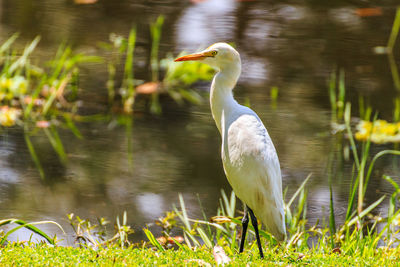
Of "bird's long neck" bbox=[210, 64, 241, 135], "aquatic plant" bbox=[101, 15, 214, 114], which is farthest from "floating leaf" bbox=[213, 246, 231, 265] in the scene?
"aquatic plant" bbox=[101, 15, 214, 114]

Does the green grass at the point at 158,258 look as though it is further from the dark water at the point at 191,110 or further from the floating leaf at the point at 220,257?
the dark water at the point at 191,110

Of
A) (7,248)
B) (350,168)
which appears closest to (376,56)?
(350,168)

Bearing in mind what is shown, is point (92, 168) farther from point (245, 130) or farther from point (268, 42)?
point (268, 42)

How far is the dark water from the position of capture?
456 cm

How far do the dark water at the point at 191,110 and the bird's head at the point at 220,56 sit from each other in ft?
4.24

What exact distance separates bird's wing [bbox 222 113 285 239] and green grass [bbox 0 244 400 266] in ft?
0.54

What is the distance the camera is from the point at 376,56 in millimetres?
7176

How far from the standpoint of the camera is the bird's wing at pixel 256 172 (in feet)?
10.2

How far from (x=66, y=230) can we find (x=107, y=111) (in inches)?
81.4

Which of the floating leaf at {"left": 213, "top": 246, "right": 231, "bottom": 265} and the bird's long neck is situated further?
the bird's long neck

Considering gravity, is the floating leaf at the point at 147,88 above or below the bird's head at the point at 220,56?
below

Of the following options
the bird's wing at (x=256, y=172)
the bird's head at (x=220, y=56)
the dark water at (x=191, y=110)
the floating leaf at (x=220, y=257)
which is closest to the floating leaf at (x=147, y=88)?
Answer: the dark water at (x=191, y=110)

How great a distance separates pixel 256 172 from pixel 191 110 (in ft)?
9.88

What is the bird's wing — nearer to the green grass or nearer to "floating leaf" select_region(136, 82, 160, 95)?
the green grass
